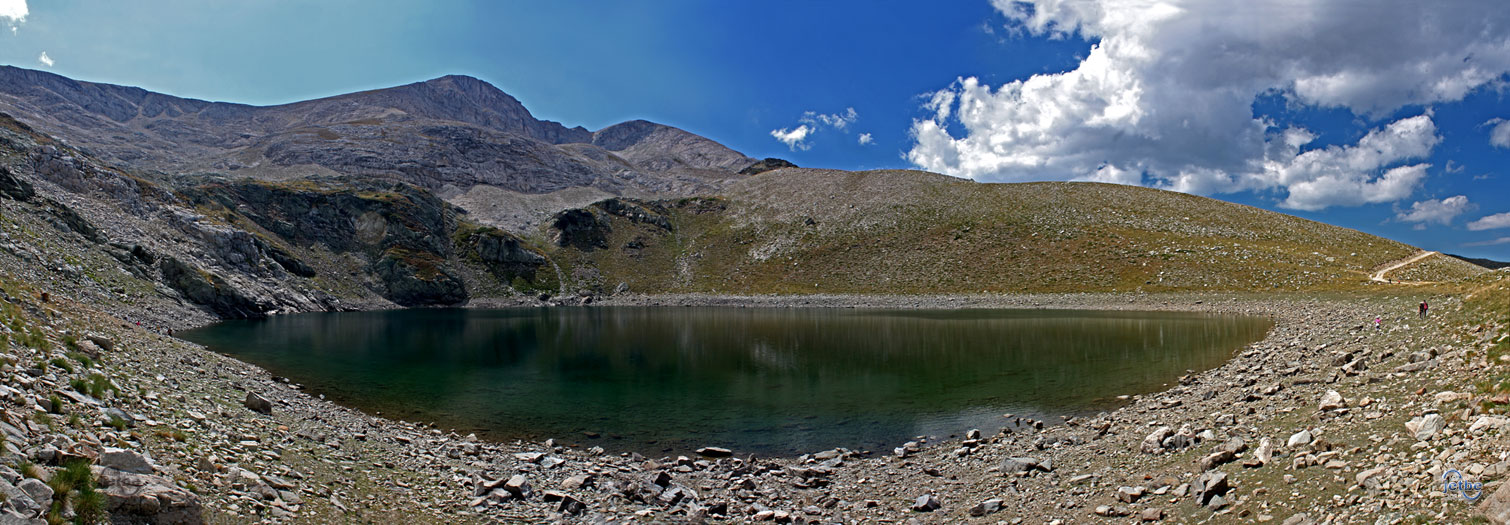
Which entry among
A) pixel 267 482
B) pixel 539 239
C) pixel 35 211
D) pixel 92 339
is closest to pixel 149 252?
pixel 35 211

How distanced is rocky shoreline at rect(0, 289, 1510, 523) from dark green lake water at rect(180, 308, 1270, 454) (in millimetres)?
2346

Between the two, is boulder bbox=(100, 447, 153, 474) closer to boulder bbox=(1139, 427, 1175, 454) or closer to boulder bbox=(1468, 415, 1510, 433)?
boulder bbox=(1139, 427, 1175, 454)

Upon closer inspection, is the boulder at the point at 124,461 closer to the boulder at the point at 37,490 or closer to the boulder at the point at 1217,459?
the boulder at the point at 37,490

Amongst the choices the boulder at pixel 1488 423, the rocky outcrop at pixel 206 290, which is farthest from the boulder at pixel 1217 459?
the rocky outcrop at pixel 206 290

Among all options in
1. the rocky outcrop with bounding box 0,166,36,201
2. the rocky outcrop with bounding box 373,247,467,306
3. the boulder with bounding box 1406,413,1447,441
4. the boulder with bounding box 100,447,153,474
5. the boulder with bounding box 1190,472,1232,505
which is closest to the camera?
the boulder with bounding box 100,447,153,474

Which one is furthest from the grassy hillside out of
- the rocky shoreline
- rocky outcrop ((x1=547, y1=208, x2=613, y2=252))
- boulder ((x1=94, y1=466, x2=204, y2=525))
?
boulder ((x1=94, y1=466, x2=204, y2=525))

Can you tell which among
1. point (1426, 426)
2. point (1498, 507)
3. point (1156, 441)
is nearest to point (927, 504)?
point (1156, 441)

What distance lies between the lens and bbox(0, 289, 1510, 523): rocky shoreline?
9320 mm

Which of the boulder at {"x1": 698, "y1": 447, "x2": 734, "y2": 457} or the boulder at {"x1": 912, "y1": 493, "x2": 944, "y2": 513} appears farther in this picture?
the boulder at {"x1": 698, "y1": 447, "x2": 734, "y2": 457}

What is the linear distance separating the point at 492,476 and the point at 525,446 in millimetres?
4788

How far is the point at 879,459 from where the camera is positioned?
18.7m

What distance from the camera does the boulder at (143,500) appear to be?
792cm

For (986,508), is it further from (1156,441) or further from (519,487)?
(519,487)

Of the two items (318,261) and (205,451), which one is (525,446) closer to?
(205,451)
